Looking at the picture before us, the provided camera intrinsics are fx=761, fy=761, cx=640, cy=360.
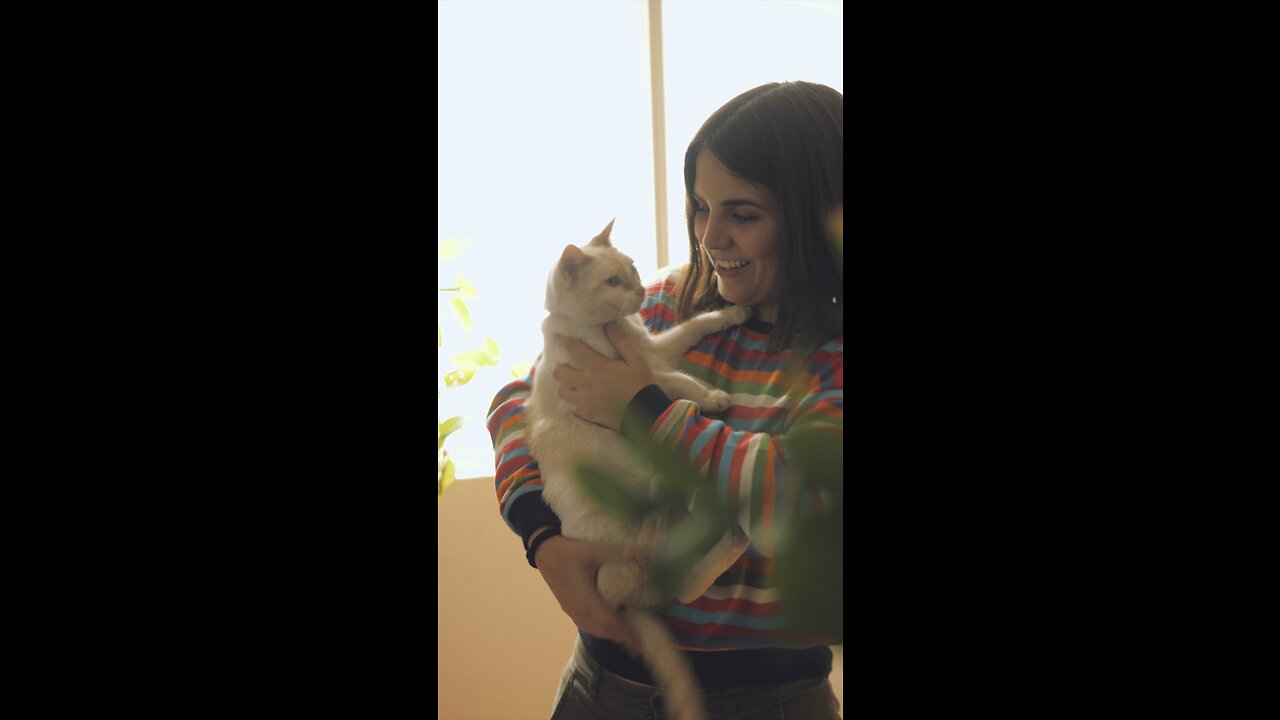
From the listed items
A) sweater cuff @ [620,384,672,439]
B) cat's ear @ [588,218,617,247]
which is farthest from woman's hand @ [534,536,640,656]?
cat's ear @ [588,218,617,247]

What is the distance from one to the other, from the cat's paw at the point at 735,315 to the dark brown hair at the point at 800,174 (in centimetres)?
4

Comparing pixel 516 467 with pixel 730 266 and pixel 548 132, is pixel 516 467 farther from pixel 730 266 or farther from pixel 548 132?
pixel 548 132

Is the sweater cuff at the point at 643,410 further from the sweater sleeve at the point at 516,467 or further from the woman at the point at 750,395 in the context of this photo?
the sweater sleeve at the point at 516,467

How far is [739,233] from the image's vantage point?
2.58 feet

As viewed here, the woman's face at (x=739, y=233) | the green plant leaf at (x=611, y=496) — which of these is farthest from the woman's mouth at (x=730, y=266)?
the green plant leaf at (x=611, y=496)

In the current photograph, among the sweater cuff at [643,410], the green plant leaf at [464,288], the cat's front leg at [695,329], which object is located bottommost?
the sweater cuff at [643,410]

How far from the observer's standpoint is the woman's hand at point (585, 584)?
81 cm
